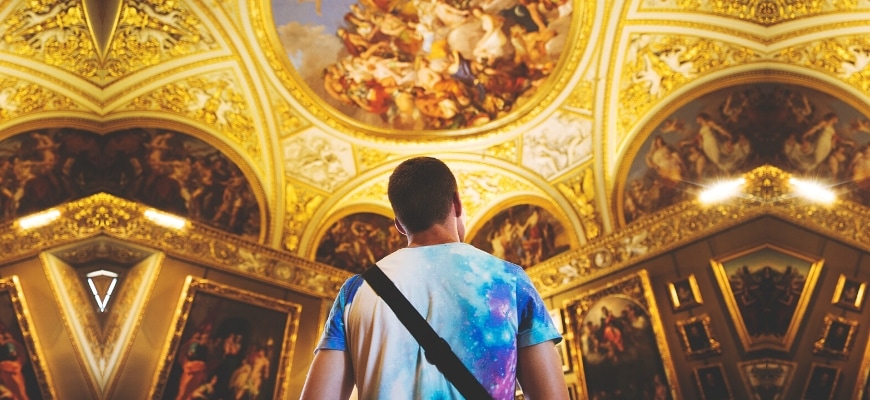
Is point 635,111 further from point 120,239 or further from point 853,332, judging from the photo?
point 120,239

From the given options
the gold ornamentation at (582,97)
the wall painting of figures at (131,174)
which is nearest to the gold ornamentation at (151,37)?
the wall painting of figures at (131,174)

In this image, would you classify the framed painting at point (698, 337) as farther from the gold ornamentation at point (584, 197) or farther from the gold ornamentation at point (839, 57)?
the gold ornamentation at point (839, 57)

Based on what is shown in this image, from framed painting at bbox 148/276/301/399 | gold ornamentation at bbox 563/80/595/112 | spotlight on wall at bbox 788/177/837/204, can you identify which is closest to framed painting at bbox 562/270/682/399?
spotlight on wall at bbox 788/177/837/204

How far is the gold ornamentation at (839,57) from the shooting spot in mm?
10102

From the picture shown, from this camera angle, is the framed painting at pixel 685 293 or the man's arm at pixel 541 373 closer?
the man's arm at pixel 541 373

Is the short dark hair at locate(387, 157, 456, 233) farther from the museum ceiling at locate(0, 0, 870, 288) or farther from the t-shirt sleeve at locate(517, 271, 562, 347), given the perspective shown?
the museum ceiling at locate(0, 0, 870, 288)

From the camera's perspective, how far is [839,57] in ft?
33.7

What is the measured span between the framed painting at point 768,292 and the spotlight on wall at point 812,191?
1.06 m

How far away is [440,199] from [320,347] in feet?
2.13

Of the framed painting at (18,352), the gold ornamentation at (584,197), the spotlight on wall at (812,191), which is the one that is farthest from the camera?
the gold ornamentation at (584,197)

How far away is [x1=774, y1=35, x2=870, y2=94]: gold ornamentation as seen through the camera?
1010 centimetres

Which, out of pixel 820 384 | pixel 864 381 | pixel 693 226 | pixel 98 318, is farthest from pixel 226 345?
pixel 864 381

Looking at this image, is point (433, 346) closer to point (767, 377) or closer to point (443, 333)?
point (443, 333)

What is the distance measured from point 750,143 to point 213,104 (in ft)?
33.5
